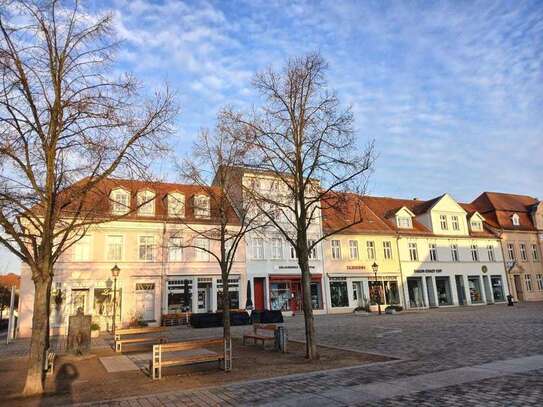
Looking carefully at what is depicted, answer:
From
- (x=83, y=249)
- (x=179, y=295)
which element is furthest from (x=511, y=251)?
(x=83, y=249)

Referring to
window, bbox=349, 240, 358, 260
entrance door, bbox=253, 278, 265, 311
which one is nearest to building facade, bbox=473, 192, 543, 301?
window, bbox=349, 240, 358, 260

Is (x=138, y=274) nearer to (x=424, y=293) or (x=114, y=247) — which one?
(x=114, y=247)

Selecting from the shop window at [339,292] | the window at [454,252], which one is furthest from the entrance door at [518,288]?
the shop window at [339,292]

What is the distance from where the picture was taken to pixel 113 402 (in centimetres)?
762

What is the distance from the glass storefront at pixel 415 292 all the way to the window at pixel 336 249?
26.0 ft

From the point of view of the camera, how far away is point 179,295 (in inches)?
1163

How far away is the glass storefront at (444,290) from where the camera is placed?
134 ft

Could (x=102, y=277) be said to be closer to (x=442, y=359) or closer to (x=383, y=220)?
(x=442, y=359)

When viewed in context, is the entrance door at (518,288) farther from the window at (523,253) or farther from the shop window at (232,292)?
the shop window at (232,292)

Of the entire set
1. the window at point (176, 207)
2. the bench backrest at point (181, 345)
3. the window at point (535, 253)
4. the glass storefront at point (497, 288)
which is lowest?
the bench backrest at point (181, 345)

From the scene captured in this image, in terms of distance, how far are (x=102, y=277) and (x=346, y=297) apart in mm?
20194

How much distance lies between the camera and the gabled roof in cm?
4619

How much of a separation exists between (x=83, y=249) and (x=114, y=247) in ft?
6.33

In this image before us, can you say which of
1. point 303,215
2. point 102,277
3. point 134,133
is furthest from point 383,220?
point 134,133
